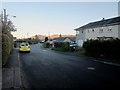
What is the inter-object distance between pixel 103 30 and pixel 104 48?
2378cm

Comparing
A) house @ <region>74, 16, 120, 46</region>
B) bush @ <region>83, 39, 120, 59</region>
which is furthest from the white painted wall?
bush @ <region>83, 39, 120, 59</region>

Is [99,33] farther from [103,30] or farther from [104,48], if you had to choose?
[104,48]

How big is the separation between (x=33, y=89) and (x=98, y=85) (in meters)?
2.79

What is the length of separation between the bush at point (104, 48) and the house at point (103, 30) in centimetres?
1697

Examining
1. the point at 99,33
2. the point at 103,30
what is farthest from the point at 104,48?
the point at 99,33

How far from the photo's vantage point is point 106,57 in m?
22.7

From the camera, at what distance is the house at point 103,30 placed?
41500mm

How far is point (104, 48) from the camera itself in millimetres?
23172

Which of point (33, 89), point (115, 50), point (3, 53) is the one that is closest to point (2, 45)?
point (3, 53)

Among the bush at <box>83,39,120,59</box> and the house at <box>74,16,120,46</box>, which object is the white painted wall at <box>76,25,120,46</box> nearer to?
the house at <box>74,16,120,46</box>

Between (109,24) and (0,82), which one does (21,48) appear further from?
(0,82)

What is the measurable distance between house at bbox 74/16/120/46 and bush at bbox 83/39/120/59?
17.0 m

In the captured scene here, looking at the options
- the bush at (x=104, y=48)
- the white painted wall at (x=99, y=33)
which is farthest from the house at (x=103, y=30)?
the bush at (x=104, y=48)

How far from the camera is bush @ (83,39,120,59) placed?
2144cm
